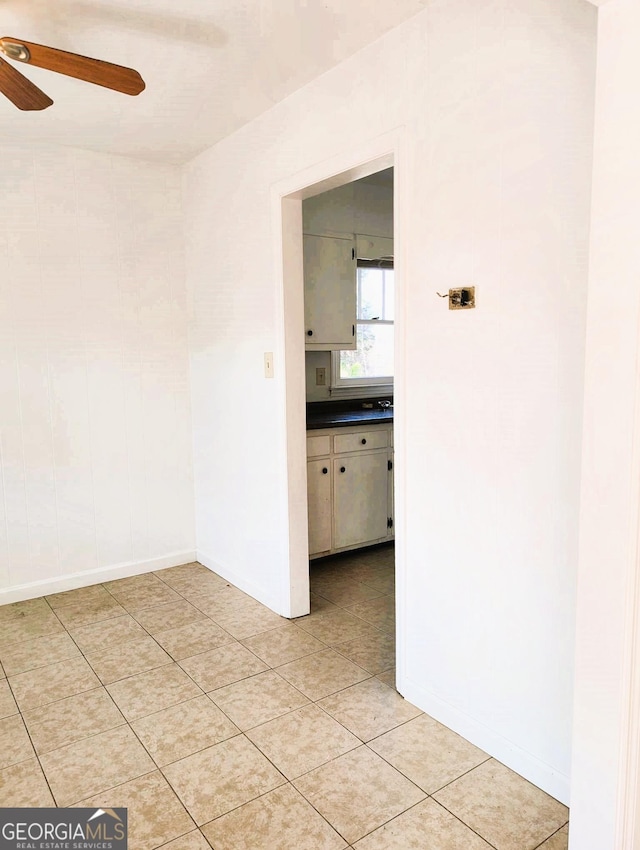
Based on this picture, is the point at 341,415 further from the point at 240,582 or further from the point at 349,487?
the point at 240,582

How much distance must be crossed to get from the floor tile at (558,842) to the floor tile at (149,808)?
3.15 ft

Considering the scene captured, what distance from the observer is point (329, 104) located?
243cm

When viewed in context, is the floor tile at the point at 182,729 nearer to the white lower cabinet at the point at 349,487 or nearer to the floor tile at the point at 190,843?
the floor tile at the point at 190,843

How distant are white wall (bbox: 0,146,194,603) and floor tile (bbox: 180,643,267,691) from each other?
1200mm

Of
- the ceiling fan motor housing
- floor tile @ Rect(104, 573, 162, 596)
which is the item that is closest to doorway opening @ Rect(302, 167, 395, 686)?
floor tile @ Rect(104, 573, 162, 596)

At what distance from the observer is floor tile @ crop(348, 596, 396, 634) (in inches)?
115

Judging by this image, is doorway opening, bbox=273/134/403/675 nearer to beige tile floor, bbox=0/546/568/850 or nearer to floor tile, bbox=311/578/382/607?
floor tile, bbox=311/578/382/607

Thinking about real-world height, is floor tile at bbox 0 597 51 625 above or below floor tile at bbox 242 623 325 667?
below

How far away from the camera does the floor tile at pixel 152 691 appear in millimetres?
2301

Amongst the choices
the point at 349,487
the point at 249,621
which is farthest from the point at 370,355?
the point at 249,621

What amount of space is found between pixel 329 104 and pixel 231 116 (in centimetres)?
67

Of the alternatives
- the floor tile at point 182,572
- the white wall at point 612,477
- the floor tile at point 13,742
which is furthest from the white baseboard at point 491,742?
the floor tile at point 182,572

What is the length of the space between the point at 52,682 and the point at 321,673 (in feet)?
3.58

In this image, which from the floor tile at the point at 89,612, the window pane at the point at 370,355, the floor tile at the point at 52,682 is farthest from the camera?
the window pane at the point at 370,355
